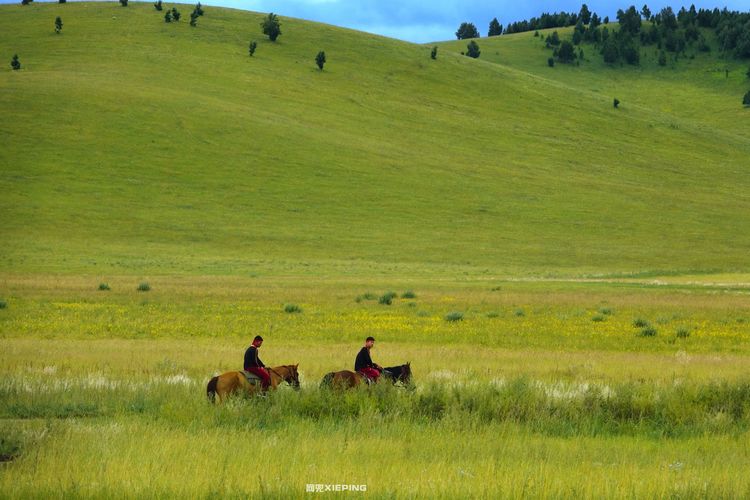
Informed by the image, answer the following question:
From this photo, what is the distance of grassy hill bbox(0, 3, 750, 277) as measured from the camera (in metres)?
71.4

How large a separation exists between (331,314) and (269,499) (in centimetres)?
2377

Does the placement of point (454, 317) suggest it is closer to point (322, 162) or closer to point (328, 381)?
point (328, 381)

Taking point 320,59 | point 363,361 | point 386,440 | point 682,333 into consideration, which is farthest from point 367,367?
point 320,59

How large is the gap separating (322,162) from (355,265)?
110ft

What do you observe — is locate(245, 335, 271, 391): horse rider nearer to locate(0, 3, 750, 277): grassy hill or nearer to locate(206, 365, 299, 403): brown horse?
locate(206, 365, 299, 403): brown horse

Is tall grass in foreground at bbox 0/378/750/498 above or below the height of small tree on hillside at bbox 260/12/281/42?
below

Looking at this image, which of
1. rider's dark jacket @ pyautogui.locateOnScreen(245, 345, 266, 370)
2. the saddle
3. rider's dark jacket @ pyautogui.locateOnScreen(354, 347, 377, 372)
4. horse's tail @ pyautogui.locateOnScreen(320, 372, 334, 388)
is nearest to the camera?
rider's dark jacket @ pyautogui.locateOnScreen(245, 345, 266, 370)

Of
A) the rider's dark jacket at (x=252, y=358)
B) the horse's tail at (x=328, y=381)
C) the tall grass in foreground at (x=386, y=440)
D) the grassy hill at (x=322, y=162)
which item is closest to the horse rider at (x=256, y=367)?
the rider's dark jacket at (x=252, y=358)

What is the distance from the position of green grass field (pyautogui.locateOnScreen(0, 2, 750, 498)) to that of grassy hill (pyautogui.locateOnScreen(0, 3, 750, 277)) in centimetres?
53

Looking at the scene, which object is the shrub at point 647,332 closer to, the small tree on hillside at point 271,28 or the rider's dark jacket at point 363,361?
the rider's dark jacket at point 363,361

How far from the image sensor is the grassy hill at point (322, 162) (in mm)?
71438

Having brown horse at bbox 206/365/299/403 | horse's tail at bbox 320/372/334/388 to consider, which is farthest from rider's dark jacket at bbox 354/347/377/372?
brown horse at bbox 206/365/299/403

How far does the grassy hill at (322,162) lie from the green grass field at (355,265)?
1.72 ft

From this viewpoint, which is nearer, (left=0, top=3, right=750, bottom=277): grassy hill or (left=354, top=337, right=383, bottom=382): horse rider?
(left=354, top=337, right=383, bottom=382): horse rider
